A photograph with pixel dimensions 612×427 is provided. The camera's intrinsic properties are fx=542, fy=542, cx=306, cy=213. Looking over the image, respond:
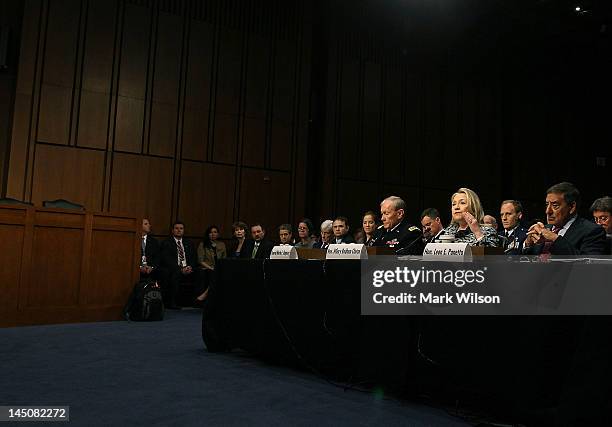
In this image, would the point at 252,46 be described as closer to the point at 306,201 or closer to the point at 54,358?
the point at 306,201

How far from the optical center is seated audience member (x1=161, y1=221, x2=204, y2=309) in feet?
20.1

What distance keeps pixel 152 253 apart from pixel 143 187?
3.80 feet

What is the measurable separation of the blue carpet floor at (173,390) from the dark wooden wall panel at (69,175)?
3.23m

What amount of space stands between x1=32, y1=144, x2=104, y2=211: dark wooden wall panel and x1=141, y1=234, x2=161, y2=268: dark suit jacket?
3.30 feet

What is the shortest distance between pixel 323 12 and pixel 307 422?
7.66 metres

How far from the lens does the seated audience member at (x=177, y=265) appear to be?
242 inches

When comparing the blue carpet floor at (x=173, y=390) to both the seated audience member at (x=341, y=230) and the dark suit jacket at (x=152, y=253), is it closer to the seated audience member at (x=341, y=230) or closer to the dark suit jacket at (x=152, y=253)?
the seated audience member at (x=341, y=230)

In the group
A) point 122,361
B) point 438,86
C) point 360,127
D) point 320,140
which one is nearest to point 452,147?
point 438,86

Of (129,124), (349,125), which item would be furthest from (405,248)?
(349,125)

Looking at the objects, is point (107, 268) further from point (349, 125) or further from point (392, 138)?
point (392, 138)

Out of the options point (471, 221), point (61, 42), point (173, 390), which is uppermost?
point (61, 42)

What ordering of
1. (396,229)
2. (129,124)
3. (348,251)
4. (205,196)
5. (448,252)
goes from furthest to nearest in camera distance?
(205,196) < (129,124) < (396,229) < (348,251) < (448,252)

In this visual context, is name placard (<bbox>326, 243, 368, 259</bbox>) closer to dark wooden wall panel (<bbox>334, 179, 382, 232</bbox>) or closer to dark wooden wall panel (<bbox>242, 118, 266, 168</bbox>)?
dark wooden wall panel (<bbox>242, 118, 266, 168</bbox>)

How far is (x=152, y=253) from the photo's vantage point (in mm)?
6211
